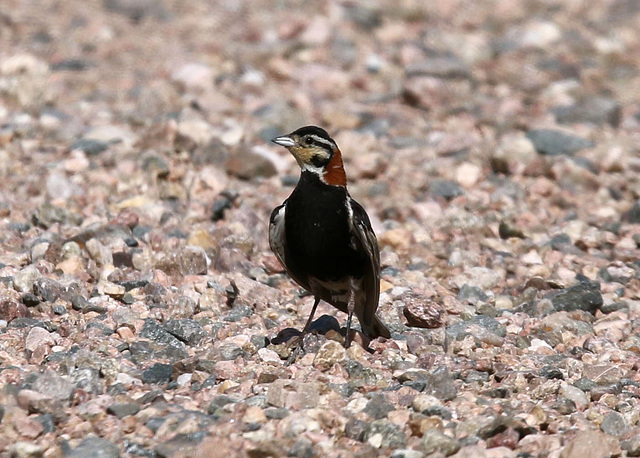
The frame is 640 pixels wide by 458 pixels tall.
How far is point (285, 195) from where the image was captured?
10.7m

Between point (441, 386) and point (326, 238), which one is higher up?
point (326, 238)

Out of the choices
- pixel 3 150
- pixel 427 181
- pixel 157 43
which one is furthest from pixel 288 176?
pixel 157 43

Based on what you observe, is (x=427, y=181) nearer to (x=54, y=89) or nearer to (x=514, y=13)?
(x=54, y=89)

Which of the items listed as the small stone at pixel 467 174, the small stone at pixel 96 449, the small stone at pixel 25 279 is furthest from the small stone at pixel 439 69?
the small stone at pixel 96 449

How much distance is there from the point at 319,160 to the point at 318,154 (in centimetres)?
4

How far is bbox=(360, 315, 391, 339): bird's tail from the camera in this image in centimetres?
729

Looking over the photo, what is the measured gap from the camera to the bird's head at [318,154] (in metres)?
7.29

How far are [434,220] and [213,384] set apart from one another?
440cm

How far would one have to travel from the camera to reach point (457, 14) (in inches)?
679

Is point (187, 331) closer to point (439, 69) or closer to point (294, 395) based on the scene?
point (294, 395)

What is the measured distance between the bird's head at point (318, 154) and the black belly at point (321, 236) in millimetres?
113

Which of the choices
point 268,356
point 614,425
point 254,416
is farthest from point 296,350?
point 614,425

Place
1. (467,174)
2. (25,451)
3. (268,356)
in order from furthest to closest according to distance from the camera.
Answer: (467,174)
(268,356)
(25,451)

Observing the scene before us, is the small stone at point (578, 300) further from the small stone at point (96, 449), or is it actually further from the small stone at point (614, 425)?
the small stone at point (96, 449)
